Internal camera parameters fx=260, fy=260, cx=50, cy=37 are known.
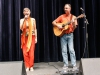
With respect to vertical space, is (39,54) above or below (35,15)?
below

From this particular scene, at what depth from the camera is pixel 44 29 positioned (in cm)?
734

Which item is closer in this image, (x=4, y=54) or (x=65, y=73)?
(x=65, y=73)

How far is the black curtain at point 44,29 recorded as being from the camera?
284 inches

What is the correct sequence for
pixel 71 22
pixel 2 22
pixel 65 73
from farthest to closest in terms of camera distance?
pixel 2 22
pixel 71 22
pixel 65 73

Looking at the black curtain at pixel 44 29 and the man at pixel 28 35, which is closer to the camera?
the man at pixel 28 35

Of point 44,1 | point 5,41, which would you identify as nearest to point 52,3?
point 44,1

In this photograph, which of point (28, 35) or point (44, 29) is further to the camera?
point (44, 29)

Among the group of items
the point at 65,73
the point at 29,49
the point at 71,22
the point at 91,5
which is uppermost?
the point at 91,5

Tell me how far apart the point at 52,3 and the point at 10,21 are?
4.25ft

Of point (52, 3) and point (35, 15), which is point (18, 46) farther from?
point (52, 3)

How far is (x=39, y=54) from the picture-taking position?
7.36 m

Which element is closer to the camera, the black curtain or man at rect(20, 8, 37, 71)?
man at rect(20, 8, 37, 71)

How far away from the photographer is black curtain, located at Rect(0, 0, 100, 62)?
7.22m

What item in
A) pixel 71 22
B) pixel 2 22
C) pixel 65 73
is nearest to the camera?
pixel 65 73
